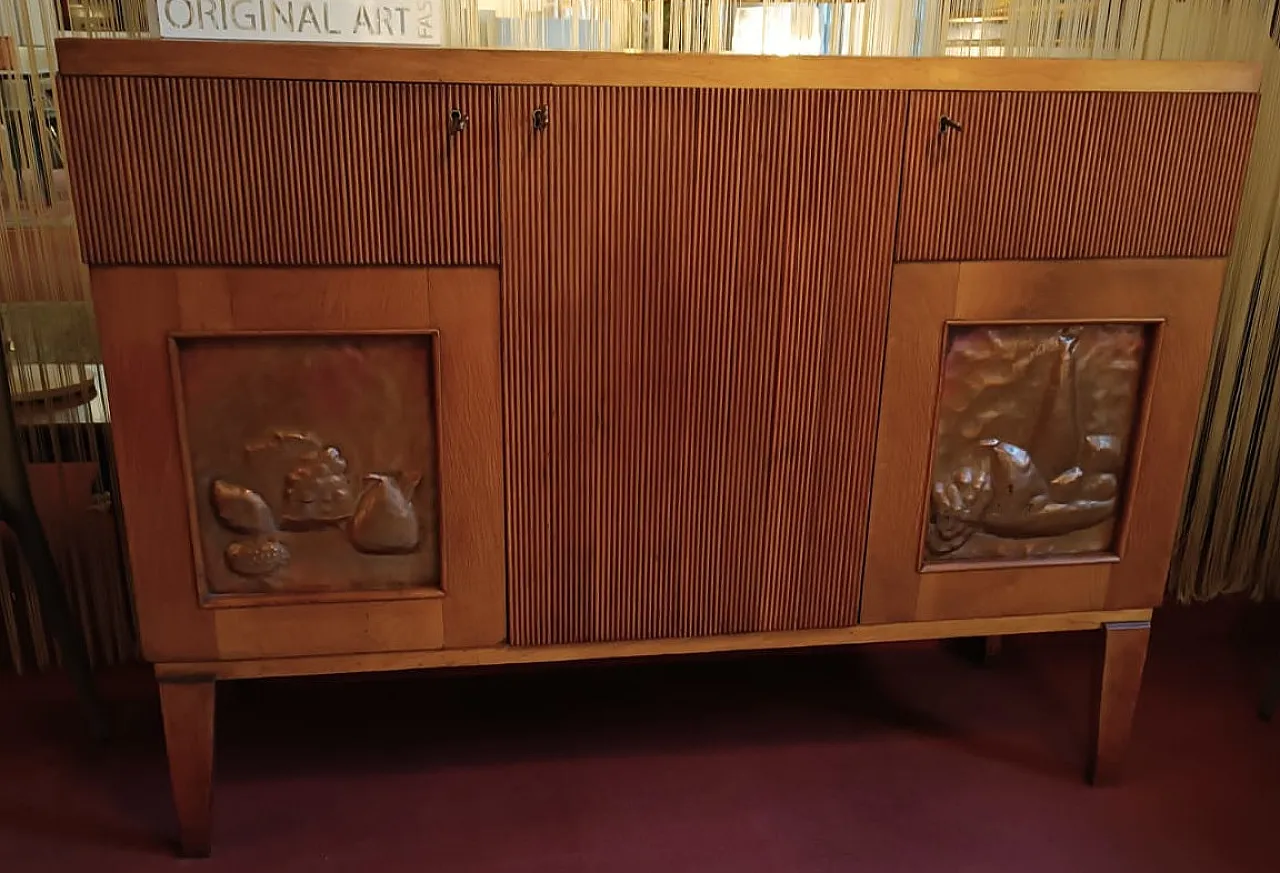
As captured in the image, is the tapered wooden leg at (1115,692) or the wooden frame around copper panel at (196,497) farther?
the tapered wooden leg at (1115,692)

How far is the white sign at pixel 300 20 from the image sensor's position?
3.20ft

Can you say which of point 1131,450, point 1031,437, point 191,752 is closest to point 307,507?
point 191,752

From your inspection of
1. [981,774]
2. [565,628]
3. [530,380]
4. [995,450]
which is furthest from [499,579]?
[981,774]

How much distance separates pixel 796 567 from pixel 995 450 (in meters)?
0.24

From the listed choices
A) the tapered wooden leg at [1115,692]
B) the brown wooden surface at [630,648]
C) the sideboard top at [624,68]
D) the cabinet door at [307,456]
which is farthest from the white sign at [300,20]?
the tapered wooden leg at [1115,692]

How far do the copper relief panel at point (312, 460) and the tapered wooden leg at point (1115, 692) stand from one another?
77 cm

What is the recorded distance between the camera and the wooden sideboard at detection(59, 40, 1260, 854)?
2.85ft

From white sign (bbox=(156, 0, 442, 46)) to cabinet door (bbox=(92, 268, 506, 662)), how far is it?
276 mm

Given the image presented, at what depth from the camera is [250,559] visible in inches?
38.5

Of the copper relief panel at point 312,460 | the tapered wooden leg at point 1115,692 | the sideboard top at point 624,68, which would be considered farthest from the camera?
the tapered wooden leg at point 1115,692

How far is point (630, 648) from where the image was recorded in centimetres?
108

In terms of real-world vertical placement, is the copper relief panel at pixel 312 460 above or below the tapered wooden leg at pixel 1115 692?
above

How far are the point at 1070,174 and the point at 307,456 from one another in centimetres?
78

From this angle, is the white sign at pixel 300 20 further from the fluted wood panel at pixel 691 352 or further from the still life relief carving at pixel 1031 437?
the still life relief carving at pixel 1031 437
